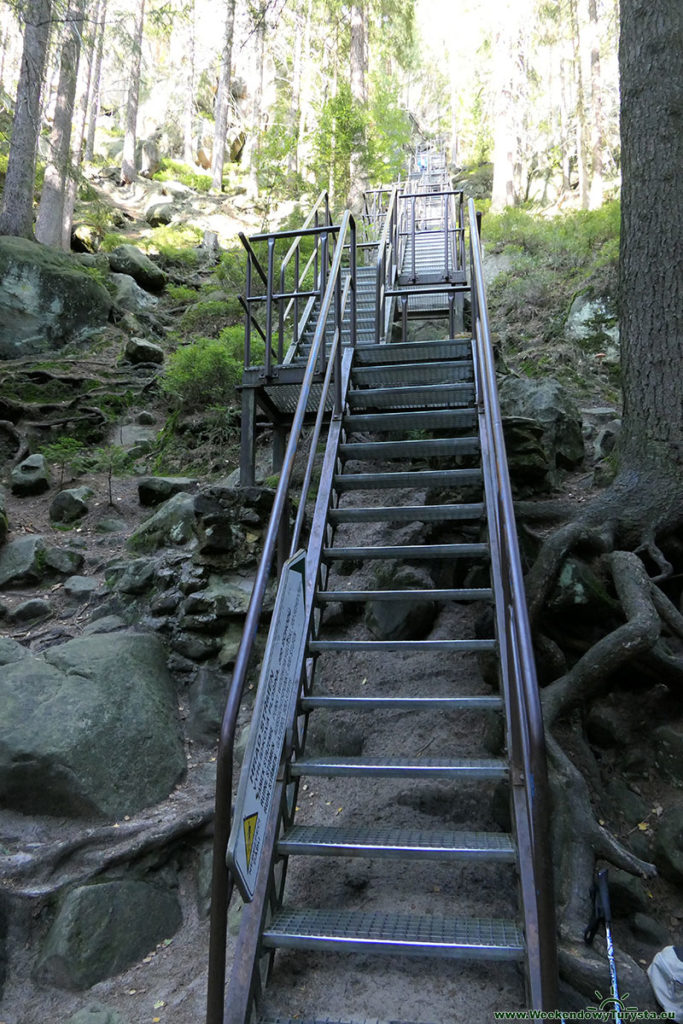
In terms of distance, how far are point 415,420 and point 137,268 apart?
12189 millimetres

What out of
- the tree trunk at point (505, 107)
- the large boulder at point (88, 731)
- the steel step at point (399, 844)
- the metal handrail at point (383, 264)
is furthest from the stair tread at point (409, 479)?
the tree trunk at point (505, 107)

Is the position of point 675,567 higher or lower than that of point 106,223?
lower

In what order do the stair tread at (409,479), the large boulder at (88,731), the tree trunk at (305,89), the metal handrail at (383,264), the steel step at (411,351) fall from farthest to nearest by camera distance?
the tree trunk at (305,89) < the metal handrail at (383,264) < the steel step at (411,351) < the stair tread at (409,479) < the large boulder at (88,731)

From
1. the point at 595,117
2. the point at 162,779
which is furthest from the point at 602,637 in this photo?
the point at 595,117

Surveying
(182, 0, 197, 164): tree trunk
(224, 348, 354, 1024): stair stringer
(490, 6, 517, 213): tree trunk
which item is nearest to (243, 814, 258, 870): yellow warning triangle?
(224, 348, 354, 1024): stair stringer

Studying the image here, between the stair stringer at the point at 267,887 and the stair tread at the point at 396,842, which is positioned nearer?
the stair stringer at the point at 267,887

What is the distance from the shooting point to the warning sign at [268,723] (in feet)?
6.30

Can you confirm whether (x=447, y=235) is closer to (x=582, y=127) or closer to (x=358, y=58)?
(x=358, y=58)

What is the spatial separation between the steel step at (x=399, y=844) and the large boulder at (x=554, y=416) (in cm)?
390

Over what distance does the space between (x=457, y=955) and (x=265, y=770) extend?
0.93 m

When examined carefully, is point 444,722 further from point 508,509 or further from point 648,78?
point 648,78

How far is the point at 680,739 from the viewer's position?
333 cm

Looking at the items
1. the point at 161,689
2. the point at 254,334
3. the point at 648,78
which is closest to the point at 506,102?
the point at 254,334

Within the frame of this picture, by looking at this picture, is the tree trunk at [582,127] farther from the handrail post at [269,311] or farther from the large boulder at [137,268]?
the handrail post at [269,311]
